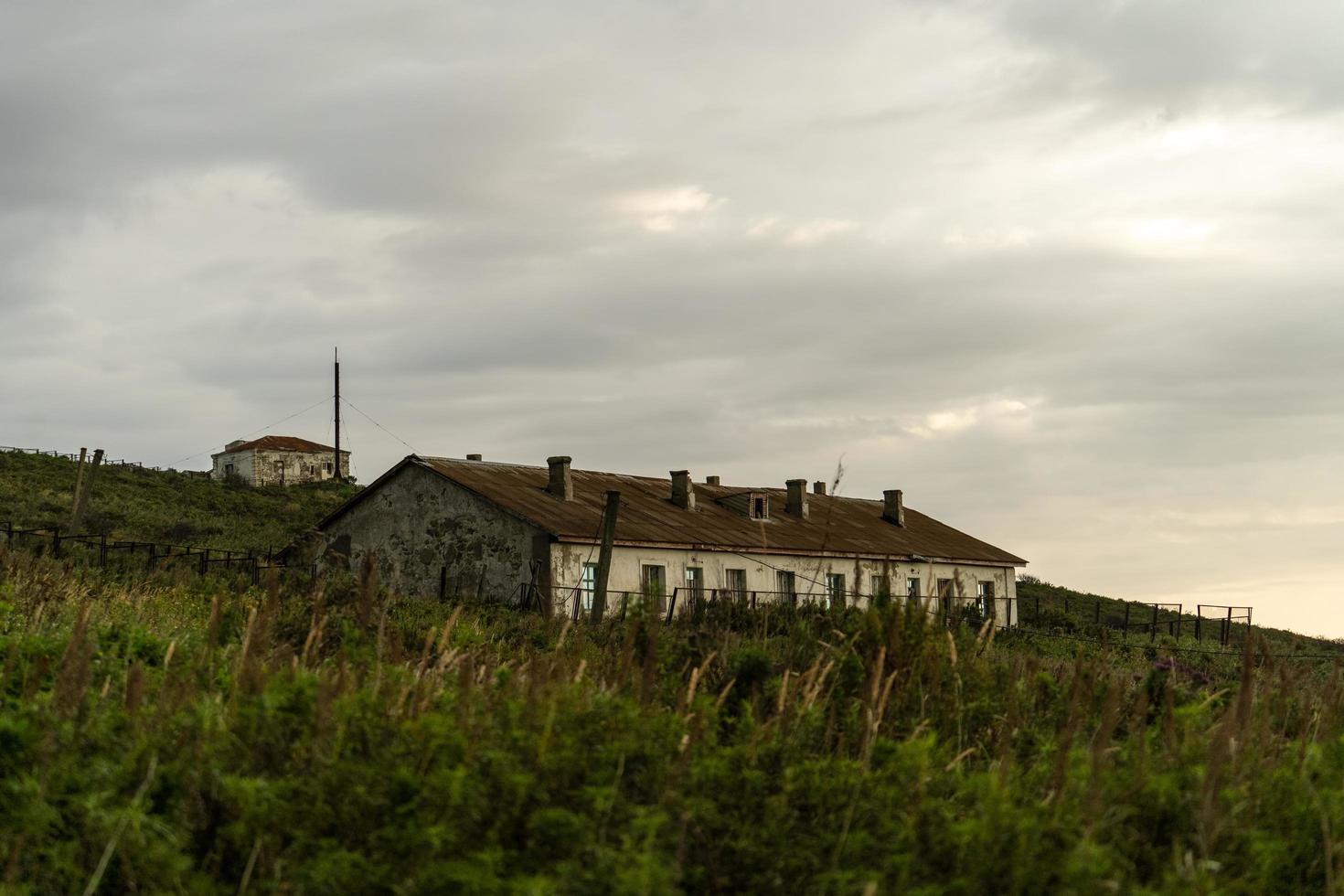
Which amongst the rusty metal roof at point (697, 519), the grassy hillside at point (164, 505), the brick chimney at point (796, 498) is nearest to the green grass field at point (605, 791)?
the rusty metal roof at point (697, 519)

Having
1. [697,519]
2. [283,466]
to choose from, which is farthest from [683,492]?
[283,466]

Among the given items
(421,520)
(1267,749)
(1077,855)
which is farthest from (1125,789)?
(421,520)

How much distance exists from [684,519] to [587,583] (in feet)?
17.2

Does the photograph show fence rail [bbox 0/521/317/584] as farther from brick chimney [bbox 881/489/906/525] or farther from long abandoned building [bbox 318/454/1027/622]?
brick chimney [bbox 881/489/906/525]

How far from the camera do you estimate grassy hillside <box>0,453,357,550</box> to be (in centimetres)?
4447

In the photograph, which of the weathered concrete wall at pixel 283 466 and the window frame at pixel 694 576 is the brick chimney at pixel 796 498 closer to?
the window frame at pixel 694 576

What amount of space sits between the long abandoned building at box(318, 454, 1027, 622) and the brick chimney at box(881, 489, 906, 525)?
3808 millimetres

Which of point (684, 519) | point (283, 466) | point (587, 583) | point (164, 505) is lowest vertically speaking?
point (587, 583)

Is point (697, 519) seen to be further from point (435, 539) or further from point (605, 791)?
point (605, 791)

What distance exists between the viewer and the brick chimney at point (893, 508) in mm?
41647

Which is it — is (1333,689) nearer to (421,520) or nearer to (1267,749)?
(1267,749)

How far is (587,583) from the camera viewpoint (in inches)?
1083

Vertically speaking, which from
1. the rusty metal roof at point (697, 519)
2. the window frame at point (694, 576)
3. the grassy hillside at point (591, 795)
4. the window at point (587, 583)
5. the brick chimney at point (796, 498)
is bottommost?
the grassy hillside at point (591, 795)

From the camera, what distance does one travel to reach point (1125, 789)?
181 inches
